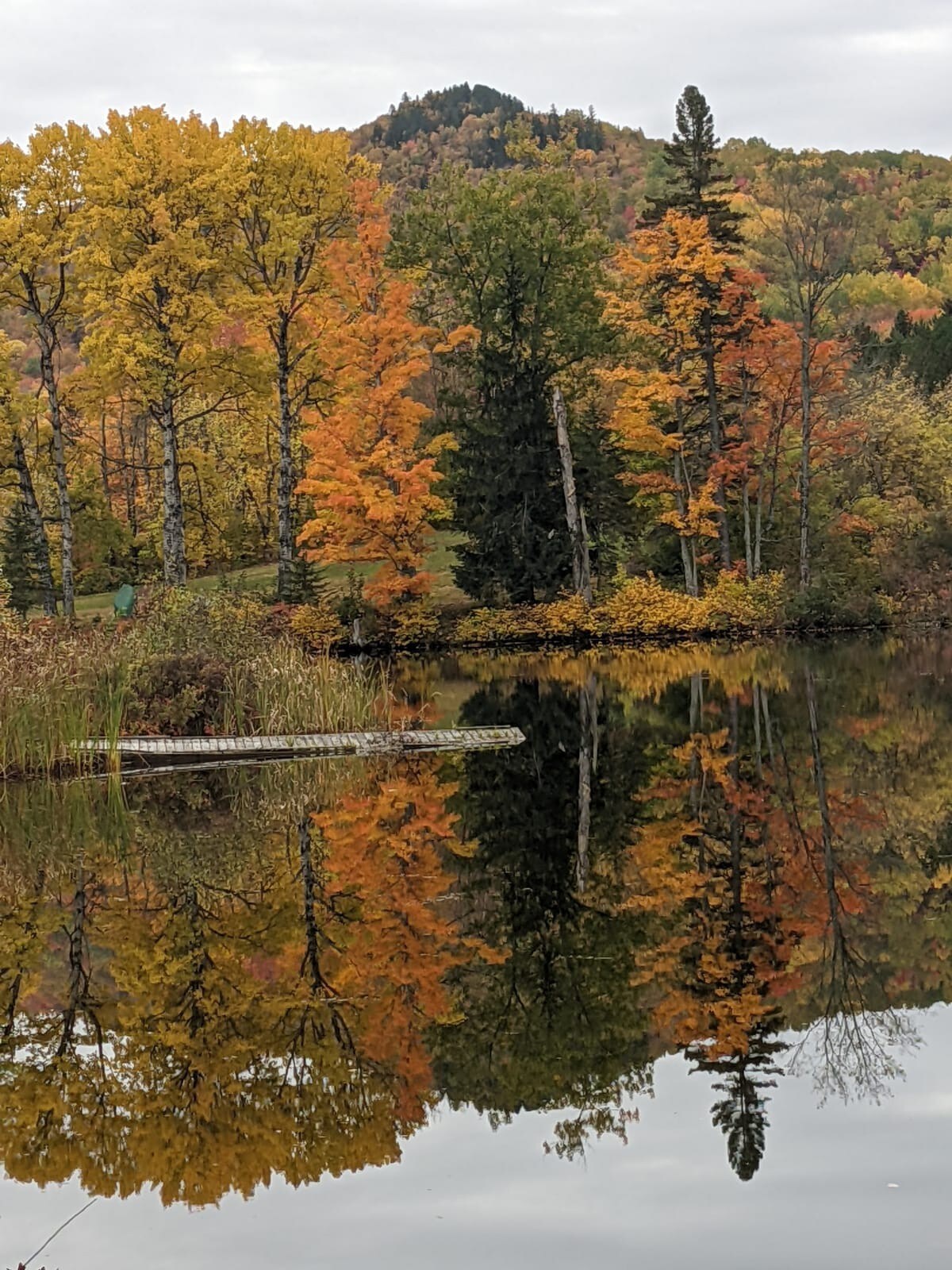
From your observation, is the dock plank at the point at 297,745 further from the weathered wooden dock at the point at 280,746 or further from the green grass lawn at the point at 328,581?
the green grass lawn at the point at 328,581

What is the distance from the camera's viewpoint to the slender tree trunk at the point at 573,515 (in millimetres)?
37188

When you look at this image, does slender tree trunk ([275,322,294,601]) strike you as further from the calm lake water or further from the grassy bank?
the calm lake water

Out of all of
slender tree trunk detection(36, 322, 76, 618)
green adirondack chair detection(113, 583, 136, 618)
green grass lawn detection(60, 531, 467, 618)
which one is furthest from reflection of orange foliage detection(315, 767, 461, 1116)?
green grass lawn detection(60, 531, 467, 618)

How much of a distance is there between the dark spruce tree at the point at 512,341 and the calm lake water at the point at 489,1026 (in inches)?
931

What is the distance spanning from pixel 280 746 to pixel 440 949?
28.1ft

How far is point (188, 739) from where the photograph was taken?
56.0 ft

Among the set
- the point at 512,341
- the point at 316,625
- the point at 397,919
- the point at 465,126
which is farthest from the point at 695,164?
the point at 465,126

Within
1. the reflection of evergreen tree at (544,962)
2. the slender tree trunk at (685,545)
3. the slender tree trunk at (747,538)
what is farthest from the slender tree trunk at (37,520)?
the reflection of evergreen tree at (544,962)

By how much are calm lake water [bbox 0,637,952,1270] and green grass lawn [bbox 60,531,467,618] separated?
78.8ft

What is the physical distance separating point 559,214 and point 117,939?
35367 mm

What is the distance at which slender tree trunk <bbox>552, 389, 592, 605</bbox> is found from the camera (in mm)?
37188

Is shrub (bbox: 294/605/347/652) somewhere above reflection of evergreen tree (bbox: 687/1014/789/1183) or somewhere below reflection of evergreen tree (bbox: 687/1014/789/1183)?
below

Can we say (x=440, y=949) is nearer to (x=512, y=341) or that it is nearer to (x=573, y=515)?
(x=573, y=515)

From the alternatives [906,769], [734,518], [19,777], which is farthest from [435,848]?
[734,518]
